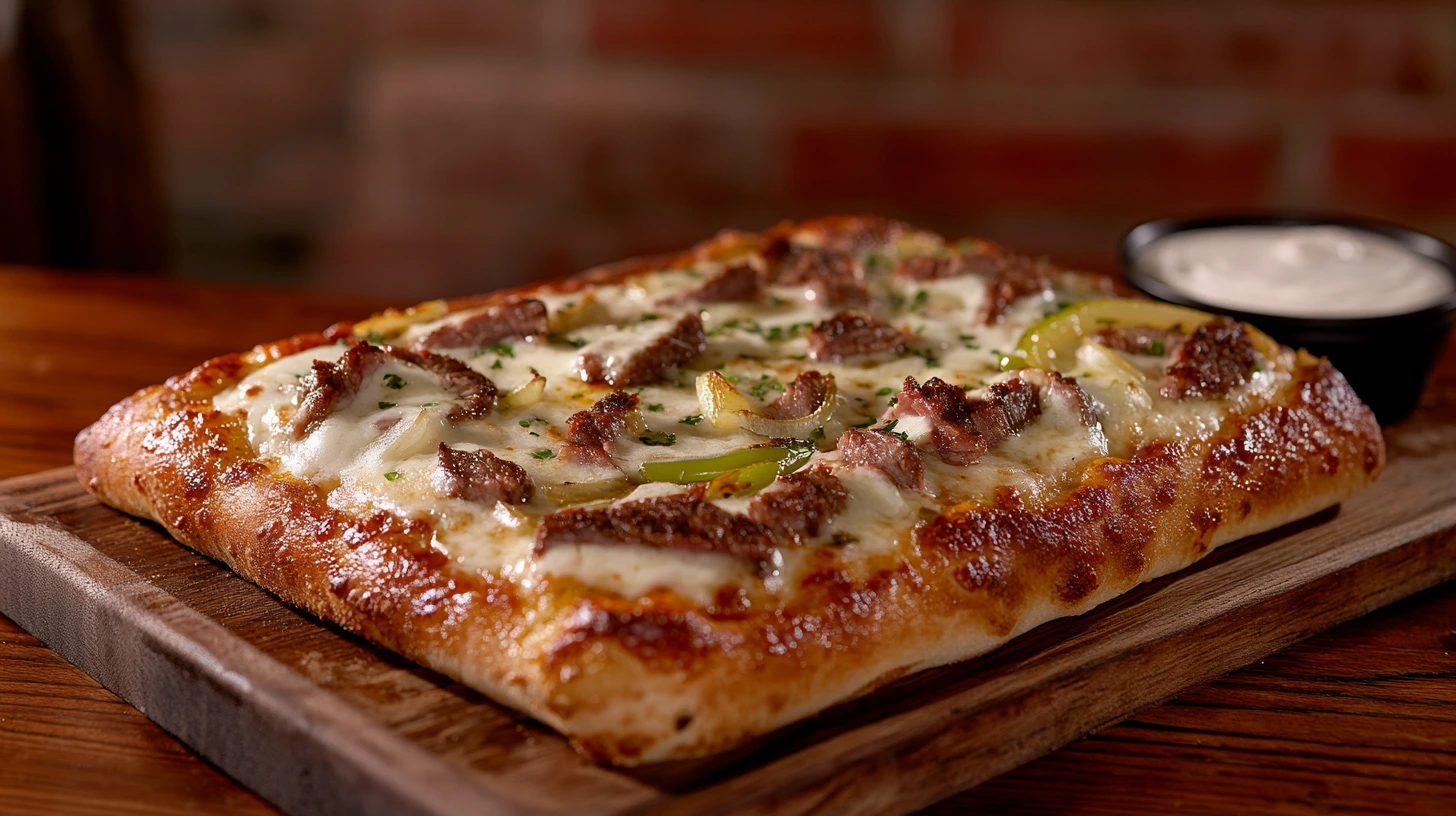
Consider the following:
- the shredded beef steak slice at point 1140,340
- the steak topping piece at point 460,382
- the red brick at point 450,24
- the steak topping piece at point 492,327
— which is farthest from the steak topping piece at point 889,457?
the red brick at point 450,24

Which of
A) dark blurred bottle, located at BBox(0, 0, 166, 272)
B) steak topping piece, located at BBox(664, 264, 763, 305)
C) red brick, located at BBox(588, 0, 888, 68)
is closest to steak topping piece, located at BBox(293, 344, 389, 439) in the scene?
steak topping piece, located at BBox(664, 264, 763, 305)

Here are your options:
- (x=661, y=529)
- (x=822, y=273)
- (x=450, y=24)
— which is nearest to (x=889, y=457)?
(x=661, y=529)

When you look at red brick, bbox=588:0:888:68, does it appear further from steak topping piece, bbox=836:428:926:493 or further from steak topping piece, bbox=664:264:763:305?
steak topping piece, bbox=836:428:926:493

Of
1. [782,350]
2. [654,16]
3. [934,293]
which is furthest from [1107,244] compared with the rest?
[782,350]

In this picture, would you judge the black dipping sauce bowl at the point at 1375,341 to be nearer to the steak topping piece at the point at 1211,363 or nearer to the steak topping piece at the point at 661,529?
the steak topping piece at the point at 1211,363

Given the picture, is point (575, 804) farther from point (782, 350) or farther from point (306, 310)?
point (306, 310)

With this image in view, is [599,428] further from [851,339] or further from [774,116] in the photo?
[774,116]
